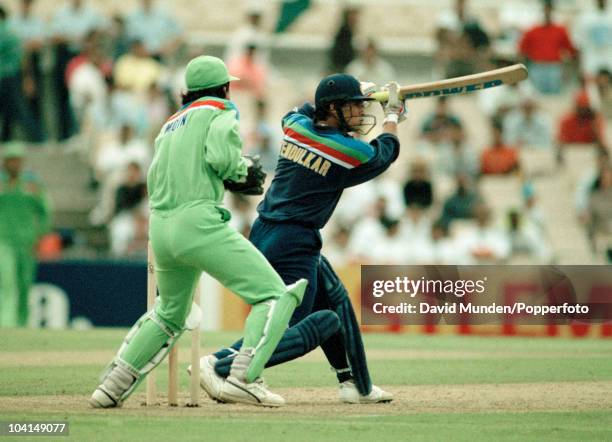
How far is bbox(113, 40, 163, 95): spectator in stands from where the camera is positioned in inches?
836

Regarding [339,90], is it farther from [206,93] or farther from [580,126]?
[580,126]

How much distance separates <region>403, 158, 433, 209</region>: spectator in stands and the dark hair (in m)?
10.6

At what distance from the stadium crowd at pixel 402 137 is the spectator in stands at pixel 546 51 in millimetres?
27

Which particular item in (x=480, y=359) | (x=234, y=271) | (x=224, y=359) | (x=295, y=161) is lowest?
(x=480, y=359)

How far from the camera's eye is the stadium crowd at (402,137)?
19.0 meters

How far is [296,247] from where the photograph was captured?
9133 mm

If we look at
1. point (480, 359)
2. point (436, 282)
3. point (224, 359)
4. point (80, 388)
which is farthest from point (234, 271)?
point (436, 282)

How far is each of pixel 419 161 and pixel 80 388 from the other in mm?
9694

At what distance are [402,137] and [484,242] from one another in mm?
3588

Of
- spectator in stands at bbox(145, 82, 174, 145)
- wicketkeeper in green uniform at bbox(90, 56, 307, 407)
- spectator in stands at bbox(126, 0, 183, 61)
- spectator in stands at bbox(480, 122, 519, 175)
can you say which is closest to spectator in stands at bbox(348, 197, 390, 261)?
spectator in stands at bbox(480, 122, 519, 175)

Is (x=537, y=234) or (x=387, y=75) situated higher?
(x=387, y=75)

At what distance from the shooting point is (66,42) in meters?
21.0

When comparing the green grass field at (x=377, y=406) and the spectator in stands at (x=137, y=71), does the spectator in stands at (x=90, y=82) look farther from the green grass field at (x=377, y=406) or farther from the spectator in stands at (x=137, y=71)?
the green grass field at (x=377, y=406)

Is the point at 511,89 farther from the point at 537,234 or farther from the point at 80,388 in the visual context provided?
the point at 80,388
